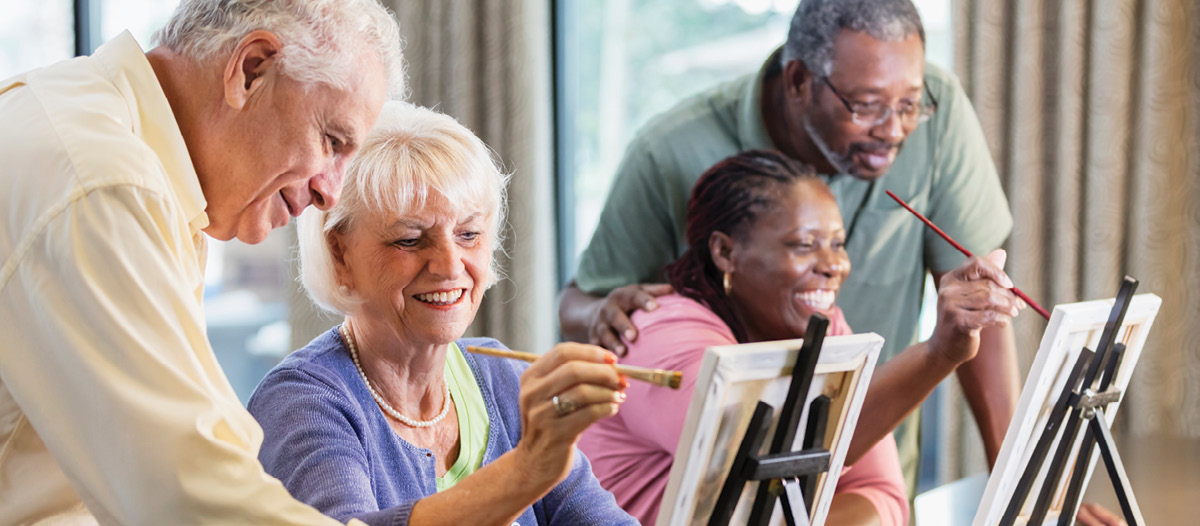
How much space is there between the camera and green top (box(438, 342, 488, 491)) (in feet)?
4.91

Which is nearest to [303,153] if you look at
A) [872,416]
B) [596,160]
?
[872,416]

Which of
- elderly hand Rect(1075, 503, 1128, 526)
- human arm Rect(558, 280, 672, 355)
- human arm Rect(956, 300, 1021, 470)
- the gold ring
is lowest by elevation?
human arm Rect(956, 300, 1021, 470)

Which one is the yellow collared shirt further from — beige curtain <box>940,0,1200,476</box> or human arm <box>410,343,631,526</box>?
beige curtain <box>940,0,1200,476</box>

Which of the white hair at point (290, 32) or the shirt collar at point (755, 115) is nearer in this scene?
the white hair at point (290, 32)

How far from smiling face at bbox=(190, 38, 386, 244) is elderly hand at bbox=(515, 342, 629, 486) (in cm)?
33

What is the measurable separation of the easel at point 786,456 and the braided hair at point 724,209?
1.08 metres

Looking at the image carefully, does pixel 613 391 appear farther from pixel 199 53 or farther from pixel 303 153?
pixel 199 53

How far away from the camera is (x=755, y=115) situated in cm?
265

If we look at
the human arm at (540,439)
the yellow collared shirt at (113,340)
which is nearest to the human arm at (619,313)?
the human arm at (540,439)

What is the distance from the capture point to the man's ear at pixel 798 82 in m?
2.54

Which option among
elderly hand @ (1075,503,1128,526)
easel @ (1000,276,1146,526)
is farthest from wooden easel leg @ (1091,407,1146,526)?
elderly hand @ (1075,503,1128,526)

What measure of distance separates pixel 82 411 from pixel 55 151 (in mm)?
220

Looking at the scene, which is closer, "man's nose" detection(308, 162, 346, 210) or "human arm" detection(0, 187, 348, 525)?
"human arm" detection(0, 187, 348, 525)

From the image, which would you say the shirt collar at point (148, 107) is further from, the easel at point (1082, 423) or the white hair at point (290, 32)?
the easel at point (1082, 423)
